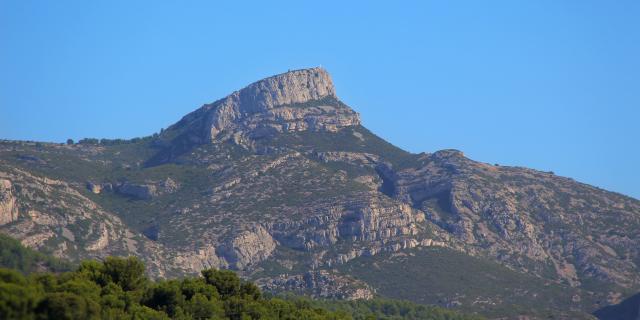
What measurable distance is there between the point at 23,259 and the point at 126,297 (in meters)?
60.6

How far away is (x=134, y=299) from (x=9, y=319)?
24059 mm

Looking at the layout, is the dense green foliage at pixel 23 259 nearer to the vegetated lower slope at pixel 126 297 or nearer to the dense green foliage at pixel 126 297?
the vegetated lower slope at pixel 126 297

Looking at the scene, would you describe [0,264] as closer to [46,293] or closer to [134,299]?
[134,299]

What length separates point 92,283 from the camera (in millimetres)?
131500

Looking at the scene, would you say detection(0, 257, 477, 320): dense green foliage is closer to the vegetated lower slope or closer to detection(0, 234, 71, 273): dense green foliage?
the vegetated lower slope

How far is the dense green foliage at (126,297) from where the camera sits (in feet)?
372

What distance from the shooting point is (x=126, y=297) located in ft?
432

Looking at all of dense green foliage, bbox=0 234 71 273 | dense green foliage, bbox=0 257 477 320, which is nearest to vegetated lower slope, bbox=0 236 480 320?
dense green foliage, bbox=0 257 477 320

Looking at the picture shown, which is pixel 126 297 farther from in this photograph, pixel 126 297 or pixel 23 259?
pixel 23 259

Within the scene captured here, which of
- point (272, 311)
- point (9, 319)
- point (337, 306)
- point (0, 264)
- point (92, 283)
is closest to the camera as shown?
point (9, 319)

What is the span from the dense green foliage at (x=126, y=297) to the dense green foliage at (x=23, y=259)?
39.5m

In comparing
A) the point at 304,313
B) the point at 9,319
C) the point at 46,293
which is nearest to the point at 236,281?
the point at 304,313

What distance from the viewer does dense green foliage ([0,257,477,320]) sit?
113375 mm

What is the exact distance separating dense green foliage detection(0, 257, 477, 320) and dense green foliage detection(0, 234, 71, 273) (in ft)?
130
